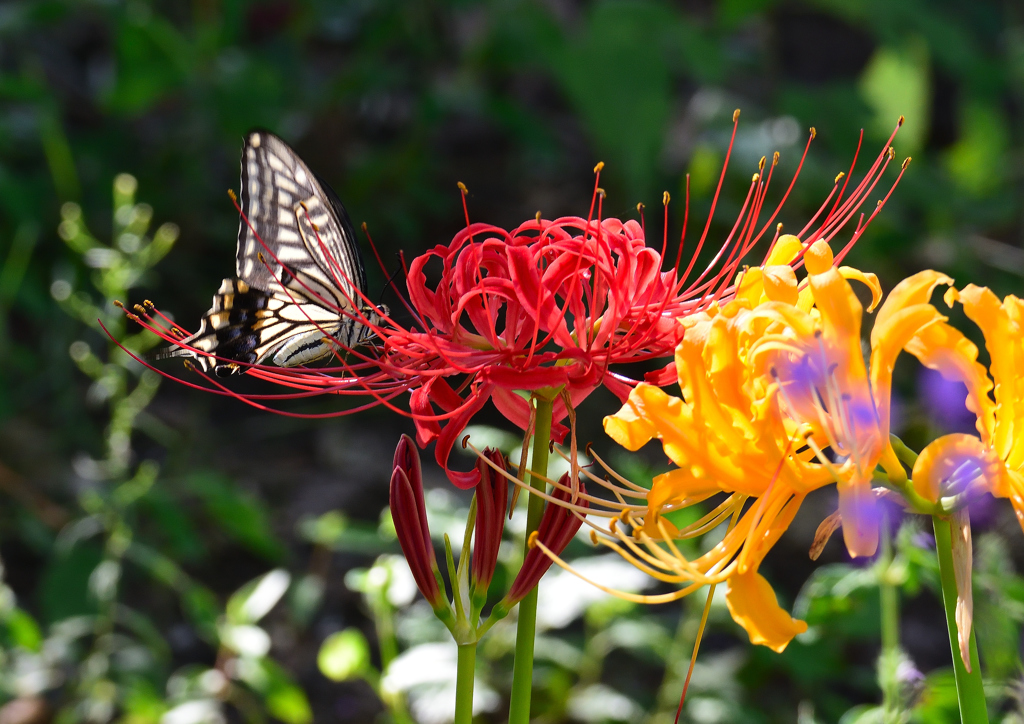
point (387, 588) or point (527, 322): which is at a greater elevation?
point (527, 322)

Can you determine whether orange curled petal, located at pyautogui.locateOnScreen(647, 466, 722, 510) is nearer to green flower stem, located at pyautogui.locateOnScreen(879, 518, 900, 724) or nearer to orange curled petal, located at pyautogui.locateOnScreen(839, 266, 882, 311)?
orange curled petal, located at pyautogui.locateOnScreen(839, 266, 882, 311)

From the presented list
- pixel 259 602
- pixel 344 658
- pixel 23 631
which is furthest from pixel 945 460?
pixel 23 631

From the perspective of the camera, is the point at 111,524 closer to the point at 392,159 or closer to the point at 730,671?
the point at 730,671

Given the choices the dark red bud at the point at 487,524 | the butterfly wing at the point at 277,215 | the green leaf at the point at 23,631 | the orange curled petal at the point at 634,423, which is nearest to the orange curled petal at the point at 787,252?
the orange curled petal at the point at 634,423

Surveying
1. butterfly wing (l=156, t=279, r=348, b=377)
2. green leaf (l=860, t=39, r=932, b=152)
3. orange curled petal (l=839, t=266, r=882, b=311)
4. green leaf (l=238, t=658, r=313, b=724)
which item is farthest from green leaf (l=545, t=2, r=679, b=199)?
orange curled petal (l=839, t=266, r=882, b=311)

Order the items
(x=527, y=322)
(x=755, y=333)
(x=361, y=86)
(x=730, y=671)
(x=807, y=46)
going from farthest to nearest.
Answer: (x=807, y=46), (x=361, y=86), (x=730, y=671), (x=527, y=322), (x=755, y=333)

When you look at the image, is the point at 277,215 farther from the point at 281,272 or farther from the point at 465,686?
the point at 465,686

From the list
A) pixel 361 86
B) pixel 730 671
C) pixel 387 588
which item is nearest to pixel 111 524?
pixel 387 588
